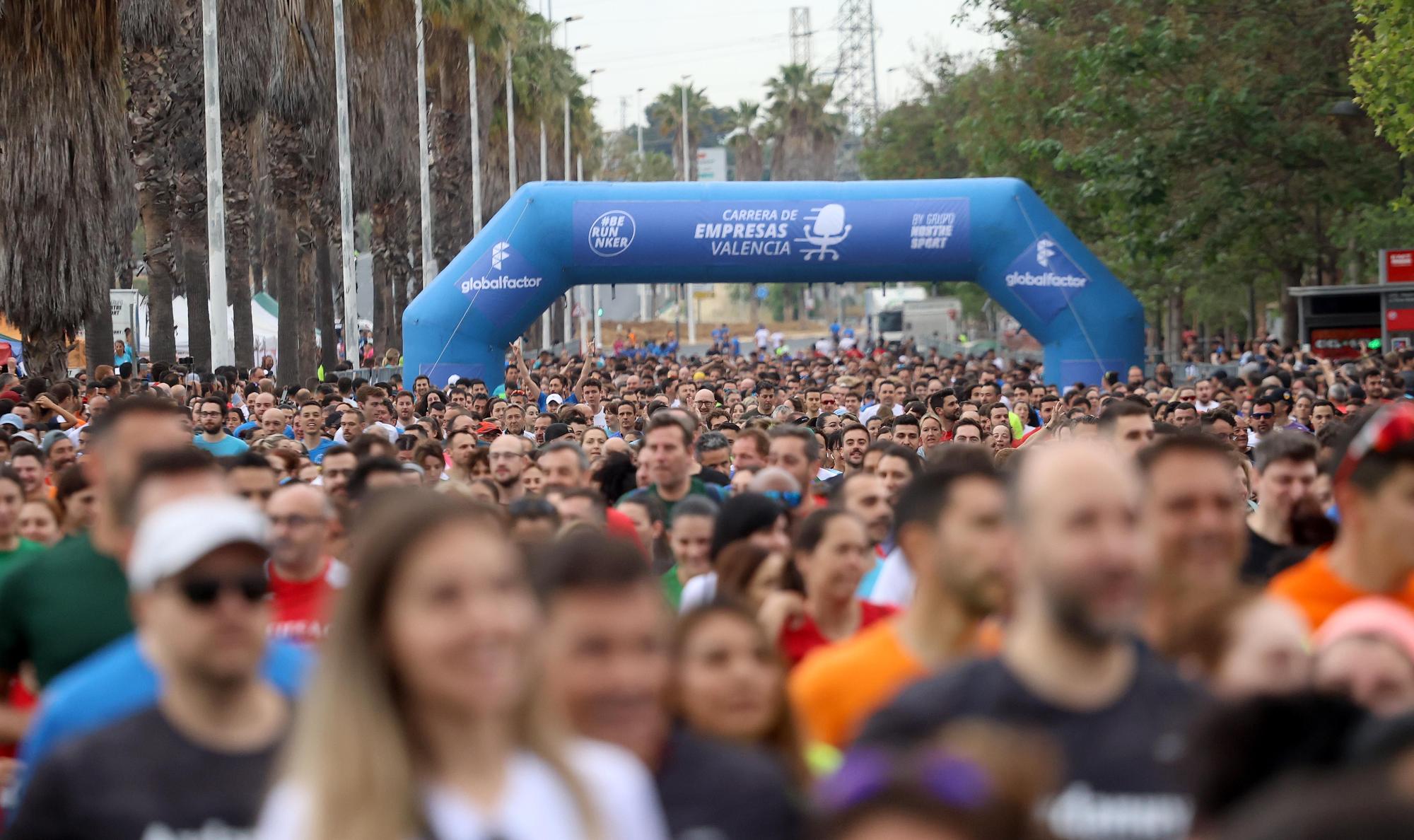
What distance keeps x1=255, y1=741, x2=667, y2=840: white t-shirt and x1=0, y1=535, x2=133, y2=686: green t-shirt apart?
8.02 feet

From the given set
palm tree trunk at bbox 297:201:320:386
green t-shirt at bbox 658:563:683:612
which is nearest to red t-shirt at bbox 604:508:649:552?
green t-shirt at bbox 658:563:683:612

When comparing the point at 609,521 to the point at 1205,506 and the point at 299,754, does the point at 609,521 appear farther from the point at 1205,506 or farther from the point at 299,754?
the point at 299,754

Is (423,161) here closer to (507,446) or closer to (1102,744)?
(507,446)

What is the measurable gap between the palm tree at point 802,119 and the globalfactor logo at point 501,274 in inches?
3167

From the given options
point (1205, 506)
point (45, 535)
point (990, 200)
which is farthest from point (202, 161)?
point (1205, 506)

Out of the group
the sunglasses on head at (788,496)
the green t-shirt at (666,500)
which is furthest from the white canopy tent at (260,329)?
the sunglasses on head at (788,496)

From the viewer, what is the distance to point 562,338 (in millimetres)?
79312

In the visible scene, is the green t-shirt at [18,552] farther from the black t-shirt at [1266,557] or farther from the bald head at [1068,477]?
the bald head at [1068,477]

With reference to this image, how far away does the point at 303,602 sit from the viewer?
679 cm

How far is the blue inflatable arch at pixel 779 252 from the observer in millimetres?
28516

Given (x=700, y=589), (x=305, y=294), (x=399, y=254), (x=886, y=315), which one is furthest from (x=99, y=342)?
(x=886, y=315)

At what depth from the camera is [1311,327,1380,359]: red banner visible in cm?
2716

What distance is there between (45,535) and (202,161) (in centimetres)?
3007

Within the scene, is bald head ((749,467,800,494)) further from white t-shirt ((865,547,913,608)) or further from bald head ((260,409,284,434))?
bald head ((260,409,284,434))
